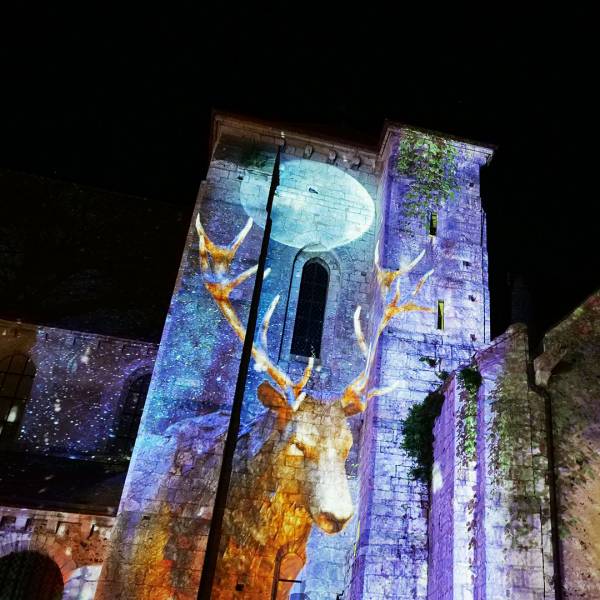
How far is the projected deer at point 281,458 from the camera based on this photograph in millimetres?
10047

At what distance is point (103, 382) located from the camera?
13727 mm

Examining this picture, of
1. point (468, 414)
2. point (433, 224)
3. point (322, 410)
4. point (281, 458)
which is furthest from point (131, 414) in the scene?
point (433, 224)

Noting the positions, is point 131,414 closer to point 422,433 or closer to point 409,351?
point 409,351

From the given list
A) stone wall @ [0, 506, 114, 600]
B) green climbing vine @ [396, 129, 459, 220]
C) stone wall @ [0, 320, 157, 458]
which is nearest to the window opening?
green climbing vine @ [396, 129, 459, 220]

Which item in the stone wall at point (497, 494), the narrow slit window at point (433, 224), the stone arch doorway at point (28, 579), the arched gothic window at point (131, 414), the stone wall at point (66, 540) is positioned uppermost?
the narrow slit window at point (433, 224)

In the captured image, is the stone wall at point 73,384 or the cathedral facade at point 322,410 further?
the stone wall at point 73,384

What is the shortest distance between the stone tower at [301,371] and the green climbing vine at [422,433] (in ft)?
0.54

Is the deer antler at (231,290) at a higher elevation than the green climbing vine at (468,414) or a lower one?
higher

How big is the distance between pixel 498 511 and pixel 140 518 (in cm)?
547

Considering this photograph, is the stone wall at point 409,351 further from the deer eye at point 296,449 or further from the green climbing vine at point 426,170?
the deer eye at point 296,449

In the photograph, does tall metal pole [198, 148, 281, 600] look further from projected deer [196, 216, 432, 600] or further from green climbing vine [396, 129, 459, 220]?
green climbing vine [396, 129, 459, 220]

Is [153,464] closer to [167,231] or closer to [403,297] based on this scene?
[403,297]

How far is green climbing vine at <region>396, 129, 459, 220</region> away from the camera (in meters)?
13.2

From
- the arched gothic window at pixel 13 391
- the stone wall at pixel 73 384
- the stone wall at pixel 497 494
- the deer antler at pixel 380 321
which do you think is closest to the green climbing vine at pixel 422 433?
the stone wall at pixel 497 494
